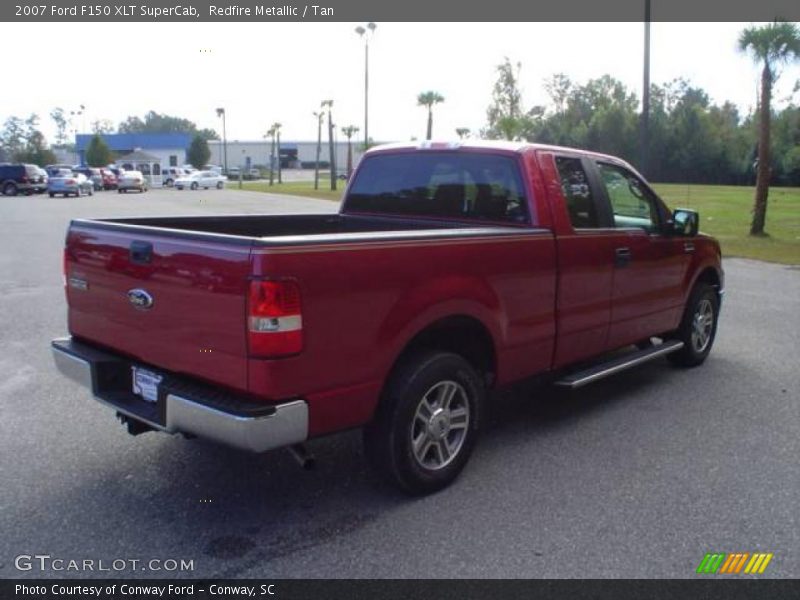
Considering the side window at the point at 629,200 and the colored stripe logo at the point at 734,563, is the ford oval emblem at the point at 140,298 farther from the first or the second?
the side window at the point at 629,200

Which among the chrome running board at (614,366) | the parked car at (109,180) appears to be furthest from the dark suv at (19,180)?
the chrome running board at (614,366)

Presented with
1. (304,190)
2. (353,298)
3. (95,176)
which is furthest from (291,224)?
(95,176)

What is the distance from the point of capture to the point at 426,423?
4.12 m

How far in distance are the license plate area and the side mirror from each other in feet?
14.1

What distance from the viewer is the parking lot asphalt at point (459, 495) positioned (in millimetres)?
3467

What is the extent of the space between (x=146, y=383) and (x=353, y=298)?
3.98 ft

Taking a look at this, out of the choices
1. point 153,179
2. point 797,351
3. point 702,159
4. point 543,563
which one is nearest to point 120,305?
point 543,563

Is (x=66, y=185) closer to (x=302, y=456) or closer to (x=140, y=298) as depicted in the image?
(x=140, y=298)

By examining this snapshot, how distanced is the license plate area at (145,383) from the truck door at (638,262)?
3245 mm

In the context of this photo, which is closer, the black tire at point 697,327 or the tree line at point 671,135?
the black tire at point 697,327

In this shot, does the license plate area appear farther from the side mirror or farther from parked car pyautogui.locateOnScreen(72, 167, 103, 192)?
parked car pyautogui.locateOnScreen(72, 167, 103, 192)

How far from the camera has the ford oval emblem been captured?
382cm

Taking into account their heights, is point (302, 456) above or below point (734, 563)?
above

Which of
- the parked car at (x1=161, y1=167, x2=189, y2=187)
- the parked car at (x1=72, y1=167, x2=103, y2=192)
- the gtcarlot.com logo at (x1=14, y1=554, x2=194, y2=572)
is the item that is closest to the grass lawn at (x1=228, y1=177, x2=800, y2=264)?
the gtcarlot.com logo at (x1=14, y1=554, x2=194, y2=572)
